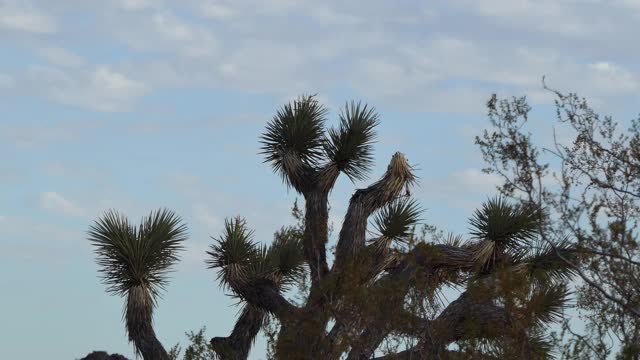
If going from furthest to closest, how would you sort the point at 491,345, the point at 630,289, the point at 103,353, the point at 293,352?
1. the point at 103,353
2. the point at 293,352
3. the point at 491,345
4. the point at 630,289

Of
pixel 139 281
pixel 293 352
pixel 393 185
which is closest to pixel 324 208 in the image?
pixel 393 185

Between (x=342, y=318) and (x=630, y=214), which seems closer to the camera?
(x=630, y=214)

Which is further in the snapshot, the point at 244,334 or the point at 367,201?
the point at 244,334

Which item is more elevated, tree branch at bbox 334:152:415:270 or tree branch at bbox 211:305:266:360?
tree branch at bbox 334:152:415:270

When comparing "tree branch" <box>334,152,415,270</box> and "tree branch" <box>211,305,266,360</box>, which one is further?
"tree branch" <box>211,305,266,360</box>

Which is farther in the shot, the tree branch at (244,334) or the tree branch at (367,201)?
the tree branch at (244,334)

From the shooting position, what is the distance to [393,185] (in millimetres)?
22156

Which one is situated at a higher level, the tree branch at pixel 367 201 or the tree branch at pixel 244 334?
the tree branch at pixel 367 201

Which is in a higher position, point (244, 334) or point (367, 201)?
point (367, 201)

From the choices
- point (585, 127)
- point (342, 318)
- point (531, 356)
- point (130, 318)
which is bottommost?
point (531, 356)

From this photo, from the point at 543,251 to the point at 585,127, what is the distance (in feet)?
28.5

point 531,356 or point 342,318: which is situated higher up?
point 342,318

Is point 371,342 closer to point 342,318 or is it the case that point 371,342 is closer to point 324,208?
point 342,318

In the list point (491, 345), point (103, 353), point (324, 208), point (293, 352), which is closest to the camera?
point (491, 345)
